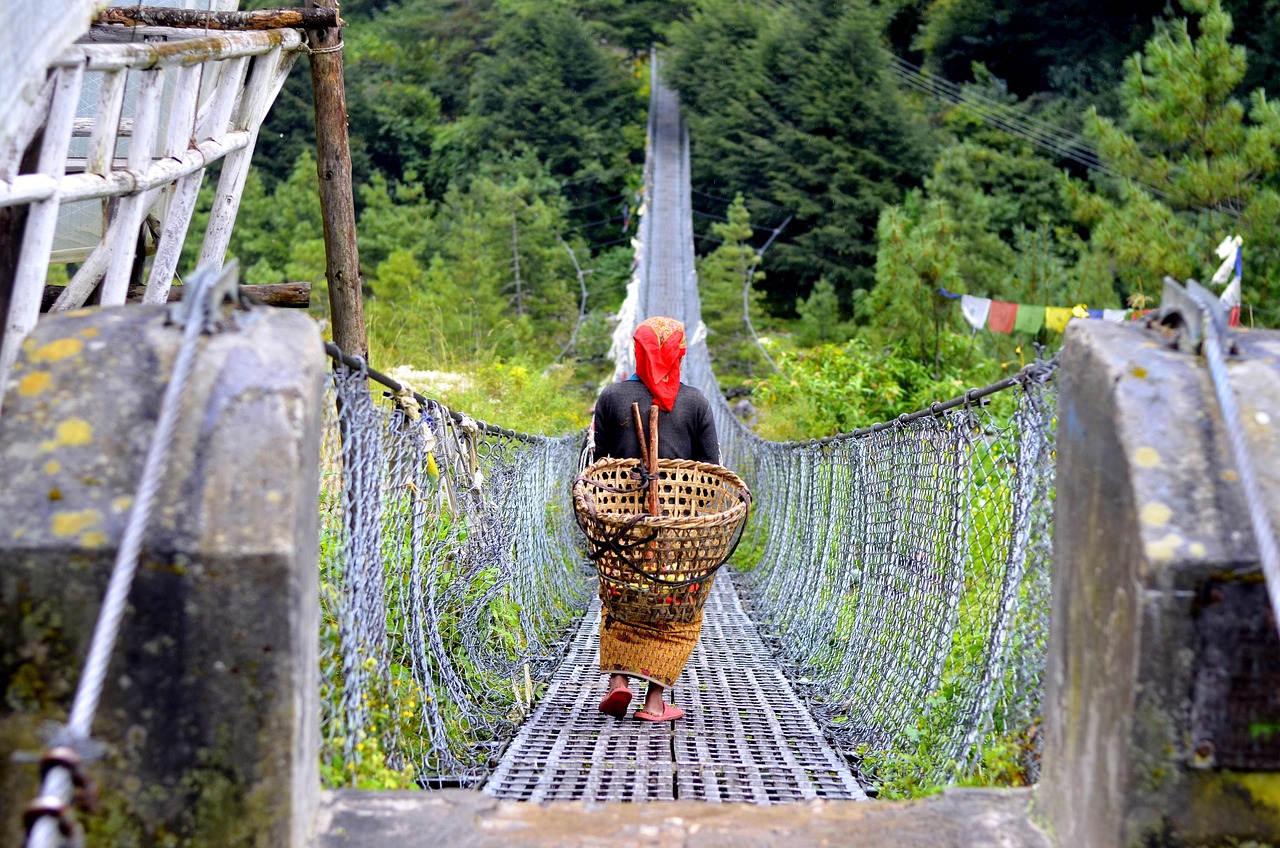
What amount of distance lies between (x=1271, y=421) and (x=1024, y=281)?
11.1m

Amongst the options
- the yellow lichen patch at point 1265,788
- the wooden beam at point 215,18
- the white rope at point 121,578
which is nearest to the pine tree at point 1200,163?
the wooden beam at point 215,18

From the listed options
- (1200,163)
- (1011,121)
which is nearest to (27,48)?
(1200,163)

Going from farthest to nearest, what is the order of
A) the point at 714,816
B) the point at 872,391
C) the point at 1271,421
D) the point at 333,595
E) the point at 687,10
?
the point at 687,10, the point at 872,391, the point at 333,595, the point at 714,816, the point at 1271,421

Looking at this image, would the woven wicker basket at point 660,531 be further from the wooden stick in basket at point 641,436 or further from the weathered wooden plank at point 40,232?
the weathered wooden plank at point 40,232

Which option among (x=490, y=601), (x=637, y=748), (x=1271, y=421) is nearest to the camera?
(x=1271, y=421)

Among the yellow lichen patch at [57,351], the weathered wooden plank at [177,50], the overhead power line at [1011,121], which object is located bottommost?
the yellow lichen patch at [57,351]

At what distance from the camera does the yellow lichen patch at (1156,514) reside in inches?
49.9

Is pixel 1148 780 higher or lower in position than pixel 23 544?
lower

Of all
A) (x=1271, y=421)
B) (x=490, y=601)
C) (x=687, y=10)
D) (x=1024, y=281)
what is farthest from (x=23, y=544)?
(x=687, y=10)

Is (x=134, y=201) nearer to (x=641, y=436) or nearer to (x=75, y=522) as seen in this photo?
(x=641, y=436)

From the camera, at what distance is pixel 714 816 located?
5.10 feet

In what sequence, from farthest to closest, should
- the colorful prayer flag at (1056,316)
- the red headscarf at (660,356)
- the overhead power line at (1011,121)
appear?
the overhead power line at (1011,121) < the colorful prayer flag at (1056,316) < the red headscarf at (660,356)

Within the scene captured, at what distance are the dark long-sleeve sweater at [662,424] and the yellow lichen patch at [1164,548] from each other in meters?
1.95

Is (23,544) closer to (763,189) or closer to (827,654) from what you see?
(827,654)
